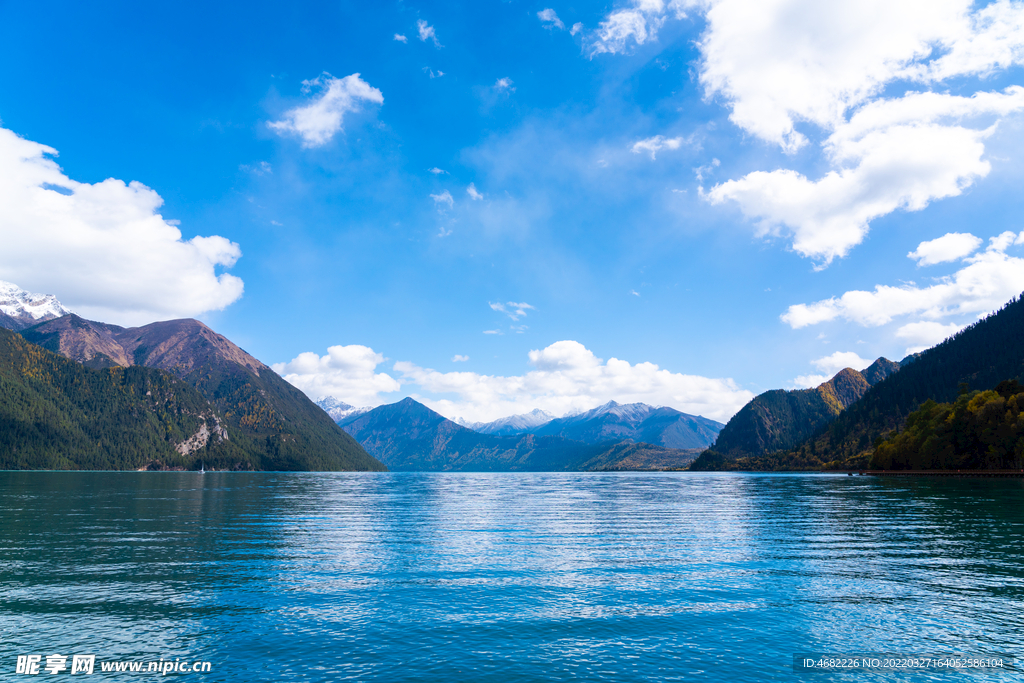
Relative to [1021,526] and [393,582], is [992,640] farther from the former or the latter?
[1021,526]

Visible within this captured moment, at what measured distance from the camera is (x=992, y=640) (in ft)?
83.6

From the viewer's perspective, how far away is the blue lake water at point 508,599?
914 inches

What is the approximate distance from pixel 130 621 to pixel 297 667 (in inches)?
507

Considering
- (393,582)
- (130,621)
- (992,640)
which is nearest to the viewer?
(992,640)

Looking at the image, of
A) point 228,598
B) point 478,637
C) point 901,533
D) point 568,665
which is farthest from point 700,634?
point 901,533

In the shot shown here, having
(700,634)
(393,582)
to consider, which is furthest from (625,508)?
(700,634)

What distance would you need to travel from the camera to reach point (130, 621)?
28.2 m

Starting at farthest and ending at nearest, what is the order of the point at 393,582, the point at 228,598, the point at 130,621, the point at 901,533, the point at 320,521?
the point at 320,521
the point at 901,533
the point at 393,582
the point at 228,598
the point at 130,621

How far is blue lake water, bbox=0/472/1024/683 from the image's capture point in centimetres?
2320

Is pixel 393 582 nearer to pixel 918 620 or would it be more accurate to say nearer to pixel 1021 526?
pixel 918 620

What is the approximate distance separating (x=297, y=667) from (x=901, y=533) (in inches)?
2580

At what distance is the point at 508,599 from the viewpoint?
3297 centimetres

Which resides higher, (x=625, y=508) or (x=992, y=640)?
(x=992, y=640)

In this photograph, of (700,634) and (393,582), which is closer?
(700,634)
